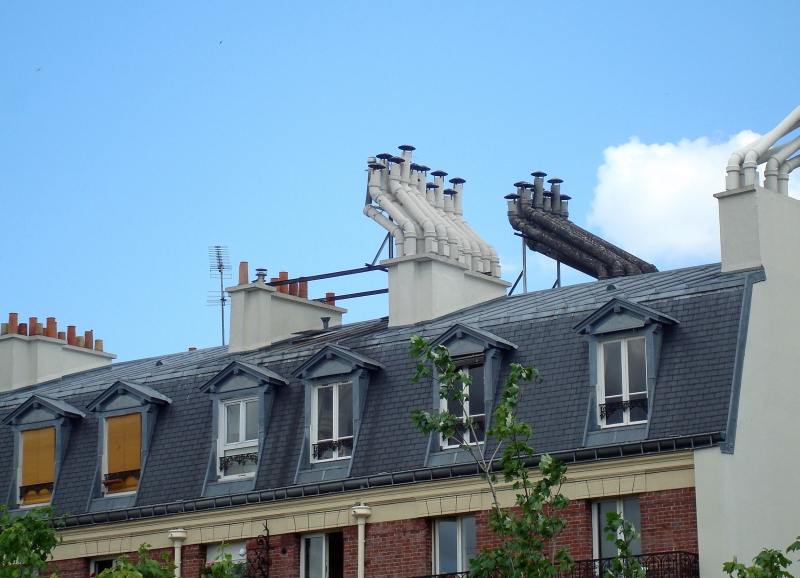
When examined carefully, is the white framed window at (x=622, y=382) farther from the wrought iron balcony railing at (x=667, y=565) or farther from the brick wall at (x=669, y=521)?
the wrought iron balcony railing at (x=667, y=565)

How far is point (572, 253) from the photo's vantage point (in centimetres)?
4591

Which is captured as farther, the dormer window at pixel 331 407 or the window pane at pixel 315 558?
the dormer window at pixel 331 407

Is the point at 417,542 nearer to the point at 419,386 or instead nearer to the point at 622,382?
the point at 419,386

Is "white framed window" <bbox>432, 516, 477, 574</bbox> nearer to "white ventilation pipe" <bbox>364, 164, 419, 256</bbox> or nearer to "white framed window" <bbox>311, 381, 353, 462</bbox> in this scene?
"white framed window" <bbox>311, 381, 353, 462</bbox>

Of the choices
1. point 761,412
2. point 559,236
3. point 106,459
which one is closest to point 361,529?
point 106,459

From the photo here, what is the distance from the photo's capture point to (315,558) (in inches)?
1448

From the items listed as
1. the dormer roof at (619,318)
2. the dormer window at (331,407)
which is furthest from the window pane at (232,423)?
the dormer roof at (619,318)

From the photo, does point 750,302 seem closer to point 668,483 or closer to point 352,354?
point 668,483

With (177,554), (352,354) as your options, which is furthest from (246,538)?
(352,354)

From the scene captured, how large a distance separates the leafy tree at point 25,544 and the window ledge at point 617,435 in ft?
35.0

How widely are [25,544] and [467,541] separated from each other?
8517 mm

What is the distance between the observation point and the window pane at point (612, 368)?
34000 mm

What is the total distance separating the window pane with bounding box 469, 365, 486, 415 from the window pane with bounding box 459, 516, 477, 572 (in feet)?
7.21

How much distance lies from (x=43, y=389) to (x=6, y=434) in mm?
3031
